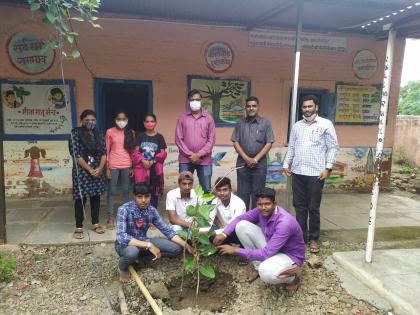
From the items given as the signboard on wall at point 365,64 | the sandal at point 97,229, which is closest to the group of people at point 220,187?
the sandal at point 97,229

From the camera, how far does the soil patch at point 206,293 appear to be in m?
3.17

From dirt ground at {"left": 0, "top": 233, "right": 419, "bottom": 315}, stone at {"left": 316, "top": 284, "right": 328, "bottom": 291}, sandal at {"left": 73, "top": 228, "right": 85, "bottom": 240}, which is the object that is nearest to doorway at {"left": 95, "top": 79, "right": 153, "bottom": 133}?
sandal at {"left": 73, "top": 228, "right": 85, "bottom": 240}

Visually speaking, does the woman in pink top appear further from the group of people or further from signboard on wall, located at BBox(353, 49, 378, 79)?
signboard on wall, located at BBox(353, 49, 378, 79)

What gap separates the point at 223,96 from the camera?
650 centimetres

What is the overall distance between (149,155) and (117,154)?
44 cm

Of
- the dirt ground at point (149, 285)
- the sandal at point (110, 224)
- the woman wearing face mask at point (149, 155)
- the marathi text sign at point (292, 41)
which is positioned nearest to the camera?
the dirt ground at point (149, 285)

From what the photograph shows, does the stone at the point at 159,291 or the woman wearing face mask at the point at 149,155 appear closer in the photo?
the stone at the point at 159,291

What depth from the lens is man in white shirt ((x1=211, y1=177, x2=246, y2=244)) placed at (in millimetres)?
3834

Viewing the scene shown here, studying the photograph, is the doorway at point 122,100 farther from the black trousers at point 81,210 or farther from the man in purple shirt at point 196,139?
the black trousers at point 81,210

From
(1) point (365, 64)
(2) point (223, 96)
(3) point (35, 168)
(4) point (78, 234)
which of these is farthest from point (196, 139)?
(1) point (365, 64)

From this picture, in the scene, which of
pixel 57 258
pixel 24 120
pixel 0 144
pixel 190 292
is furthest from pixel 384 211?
pixel 24 120

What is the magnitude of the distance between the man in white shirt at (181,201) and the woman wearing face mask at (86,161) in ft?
3.81

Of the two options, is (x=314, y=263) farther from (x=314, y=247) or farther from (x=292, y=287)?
(x=292, y=287)

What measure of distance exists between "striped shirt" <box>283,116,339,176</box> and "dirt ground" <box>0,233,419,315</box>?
3.70 feet
